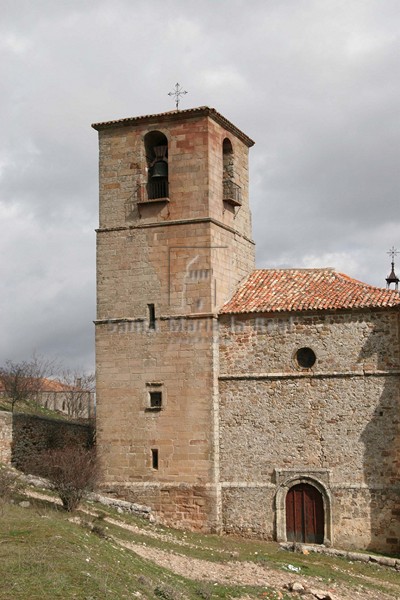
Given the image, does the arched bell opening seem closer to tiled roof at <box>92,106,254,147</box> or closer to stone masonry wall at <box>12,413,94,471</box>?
tiled roof at <box>92,106,254,147</box>

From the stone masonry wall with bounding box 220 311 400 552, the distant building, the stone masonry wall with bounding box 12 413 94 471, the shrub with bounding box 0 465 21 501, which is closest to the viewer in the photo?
the shrub with bounding box 0 465 21 501

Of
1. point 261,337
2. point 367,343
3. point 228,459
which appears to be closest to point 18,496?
point 228,459

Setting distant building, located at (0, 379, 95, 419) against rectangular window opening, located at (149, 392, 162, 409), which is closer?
rectangular window opening, located at (149, 392, 162, 409)

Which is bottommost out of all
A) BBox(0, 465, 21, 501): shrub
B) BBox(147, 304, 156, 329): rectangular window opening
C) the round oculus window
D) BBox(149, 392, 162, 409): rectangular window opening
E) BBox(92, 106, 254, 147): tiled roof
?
BBox(0, 465, 21, 501): shrub

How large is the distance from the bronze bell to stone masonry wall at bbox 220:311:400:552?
15.5 feet

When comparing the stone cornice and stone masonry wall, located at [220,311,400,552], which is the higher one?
the stone cornice

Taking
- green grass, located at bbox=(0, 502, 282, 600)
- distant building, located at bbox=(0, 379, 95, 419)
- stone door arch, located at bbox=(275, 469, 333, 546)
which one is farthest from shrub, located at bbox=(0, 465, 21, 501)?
distant building, located at bbox=(0, 379, 95, 419)

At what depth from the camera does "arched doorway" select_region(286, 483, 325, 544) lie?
2247 centimetres

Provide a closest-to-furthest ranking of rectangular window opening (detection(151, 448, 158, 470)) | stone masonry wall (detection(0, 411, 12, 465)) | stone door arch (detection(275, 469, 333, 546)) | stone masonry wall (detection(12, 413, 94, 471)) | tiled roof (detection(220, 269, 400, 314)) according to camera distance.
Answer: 1. stone door arch (detection(275, 469, 333, 546))
2. tiled roof (detection(220, 269, 400, 314))
3. rectangular window opening (detection(151, 448, 158, 470))
4. stone masonry wall (detection(0, 411, 12, 465))
5. stone masonry wall (detection(12, 413, 94, 471))

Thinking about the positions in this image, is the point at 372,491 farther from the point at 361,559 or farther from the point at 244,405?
the point at 244,405

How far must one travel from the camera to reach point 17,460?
2495 cm

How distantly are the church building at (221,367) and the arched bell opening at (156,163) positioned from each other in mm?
44

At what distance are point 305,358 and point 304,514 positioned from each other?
4.05 metres

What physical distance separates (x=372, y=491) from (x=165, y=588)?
30.2ft
